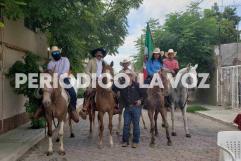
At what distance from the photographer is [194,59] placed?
3653cm

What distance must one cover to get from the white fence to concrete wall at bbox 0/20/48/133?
14719mm

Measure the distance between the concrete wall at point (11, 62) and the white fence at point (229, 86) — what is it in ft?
48.3

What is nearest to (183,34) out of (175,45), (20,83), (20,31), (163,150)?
(175,45)

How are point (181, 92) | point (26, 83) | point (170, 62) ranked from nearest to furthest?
point (181, 92) < point (26, 83) < point (170, 62)

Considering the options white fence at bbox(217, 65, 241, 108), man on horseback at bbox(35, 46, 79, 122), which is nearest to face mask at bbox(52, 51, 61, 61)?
man on horseback at bbox(35, 46, 79, 122)

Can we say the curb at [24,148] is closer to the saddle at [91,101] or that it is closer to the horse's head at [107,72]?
the saddle at [91,101]

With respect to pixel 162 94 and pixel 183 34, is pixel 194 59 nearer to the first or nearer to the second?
pixel 183 34

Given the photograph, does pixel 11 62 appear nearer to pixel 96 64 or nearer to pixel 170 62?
pixel 96 64

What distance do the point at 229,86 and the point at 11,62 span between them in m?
18.4

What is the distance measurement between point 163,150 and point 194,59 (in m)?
24.6

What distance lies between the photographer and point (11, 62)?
1678 cm

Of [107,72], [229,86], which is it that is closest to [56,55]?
[107,72]

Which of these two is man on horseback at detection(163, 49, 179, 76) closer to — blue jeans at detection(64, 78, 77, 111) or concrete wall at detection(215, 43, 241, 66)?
blue jeans at detection(64, 78, 77, 111)

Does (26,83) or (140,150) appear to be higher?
(26,83)
